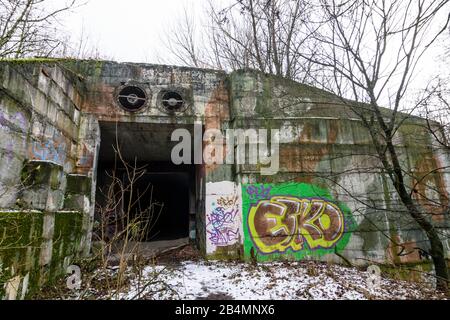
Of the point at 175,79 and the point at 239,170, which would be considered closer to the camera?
the point at 239,170

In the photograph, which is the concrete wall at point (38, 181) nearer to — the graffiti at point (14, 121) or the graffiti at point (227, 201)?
the graffiti at point (14, 121)

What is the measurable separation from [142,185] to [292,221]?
30.1ft

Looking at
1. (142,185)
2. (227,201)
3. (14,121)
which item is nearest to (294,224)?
(227,201)

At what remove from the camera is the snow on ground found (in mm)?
4410

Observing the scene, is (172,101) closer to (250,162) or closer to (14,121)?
(250,162)

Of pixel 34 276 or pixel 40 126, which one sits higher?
pixel 40 126

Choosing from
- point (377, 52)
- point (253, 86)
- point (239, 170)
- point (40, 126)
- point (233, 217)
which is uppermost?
point (253, 86)

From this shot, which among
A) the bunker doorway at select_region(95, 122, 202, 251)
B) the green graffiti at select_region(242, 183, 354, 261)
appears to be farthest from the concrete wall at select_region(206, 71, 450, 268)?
the bunker doorway at select_region(95, 122, 202, 251)

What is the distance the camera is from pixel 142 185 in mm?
13500

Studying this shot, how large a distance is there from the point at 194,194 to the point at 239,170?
3.34 meters
